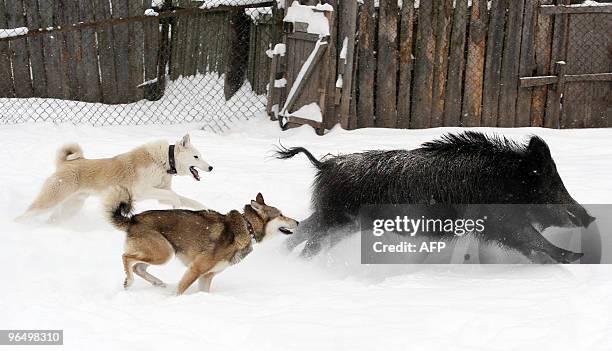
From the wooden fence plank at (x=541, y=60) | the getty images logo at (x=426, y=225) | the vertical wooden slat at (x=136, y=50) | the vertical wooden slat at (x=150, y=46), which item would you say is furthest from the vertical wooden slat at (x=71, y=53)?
the getty images logo at (x=426, y=225)

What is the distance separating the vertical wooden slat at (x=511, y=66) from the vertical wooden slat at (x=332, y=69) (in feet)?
7.39

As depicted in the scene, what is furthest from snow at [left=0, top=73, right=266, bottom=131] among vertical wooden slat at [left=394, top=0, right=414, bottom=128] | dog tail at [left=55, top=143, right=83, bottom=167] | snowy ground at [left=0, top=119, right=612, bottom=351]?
dog tail at [left=55, top=143, right=83, bottom=167]

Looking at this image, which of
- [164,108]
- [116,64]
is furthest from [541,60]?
[116,64]

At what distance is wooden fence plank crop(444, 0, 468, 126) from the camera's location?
32.6ft

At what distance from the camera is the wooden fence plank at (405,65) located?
389 inches

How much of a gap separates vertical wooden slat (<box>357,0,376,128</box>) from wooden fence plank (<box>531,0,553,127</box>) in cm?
223

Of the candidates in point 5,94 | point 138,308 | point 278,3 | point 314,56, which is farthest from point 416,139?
point 5,94

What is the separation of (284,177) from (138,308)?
3.54 metres

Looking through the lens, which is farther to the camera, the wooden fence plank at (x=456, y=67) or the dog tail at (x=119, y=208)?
the wooden fence plank at (x=456, y=67)

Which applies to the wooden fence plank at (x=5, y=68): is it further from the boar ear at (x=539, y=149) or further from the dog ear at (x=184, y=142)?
the boar ear at (x=539, y=149)

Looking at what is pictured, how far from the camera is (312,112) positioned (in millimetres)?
10039

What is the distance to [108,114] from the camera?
37.7ft

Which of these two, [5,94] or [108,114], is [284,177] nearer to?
[108,114]

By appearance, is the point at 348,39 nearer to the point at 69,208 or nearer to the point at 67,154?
the point at 67,154
